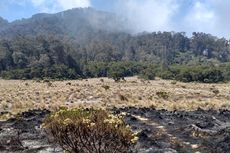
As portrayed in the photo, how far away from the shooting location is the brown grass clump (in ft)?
52.6

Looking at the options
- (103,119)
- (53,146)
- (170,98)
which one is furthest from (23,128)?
(170,98)

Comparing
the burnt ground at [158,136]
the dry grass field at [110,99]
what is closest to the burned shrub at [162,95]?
the dry grass field at [110,99]

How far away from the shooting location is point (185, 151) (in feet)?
78.5

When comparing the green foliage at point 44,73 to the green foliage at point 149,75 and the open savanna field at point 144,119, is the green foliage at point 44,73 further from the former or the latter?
the open savanna field at point 144,119

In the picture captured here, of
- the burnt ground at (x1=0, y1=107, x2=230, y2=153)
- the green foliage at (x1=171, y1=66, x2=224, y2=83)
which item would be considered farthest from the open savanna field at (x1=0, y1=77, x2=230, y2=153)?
the green foliage at (x1=171, y1=66, x2=224, y2=83)

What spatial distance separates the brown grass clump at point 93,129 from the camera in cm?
1605

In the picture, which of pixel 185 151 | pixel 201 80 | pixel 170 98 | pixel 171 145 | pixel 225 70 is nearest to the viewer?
pixel 185 151

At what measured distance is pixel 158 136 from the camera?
29125 millimetres

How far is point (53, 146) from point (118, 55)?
152 meters

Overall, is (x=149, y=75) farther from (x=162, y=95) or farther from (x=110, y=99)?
(x=110, y=99)

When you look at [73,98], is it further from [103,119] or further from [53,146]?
[103,119]

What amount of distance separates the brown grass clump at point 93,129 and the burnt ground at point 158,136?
291 inches

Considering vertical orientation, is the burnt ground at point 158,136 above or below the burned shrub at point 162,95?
below

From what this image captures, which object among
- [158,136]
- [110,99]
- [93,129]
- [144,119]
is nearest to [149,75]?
[110,99]
